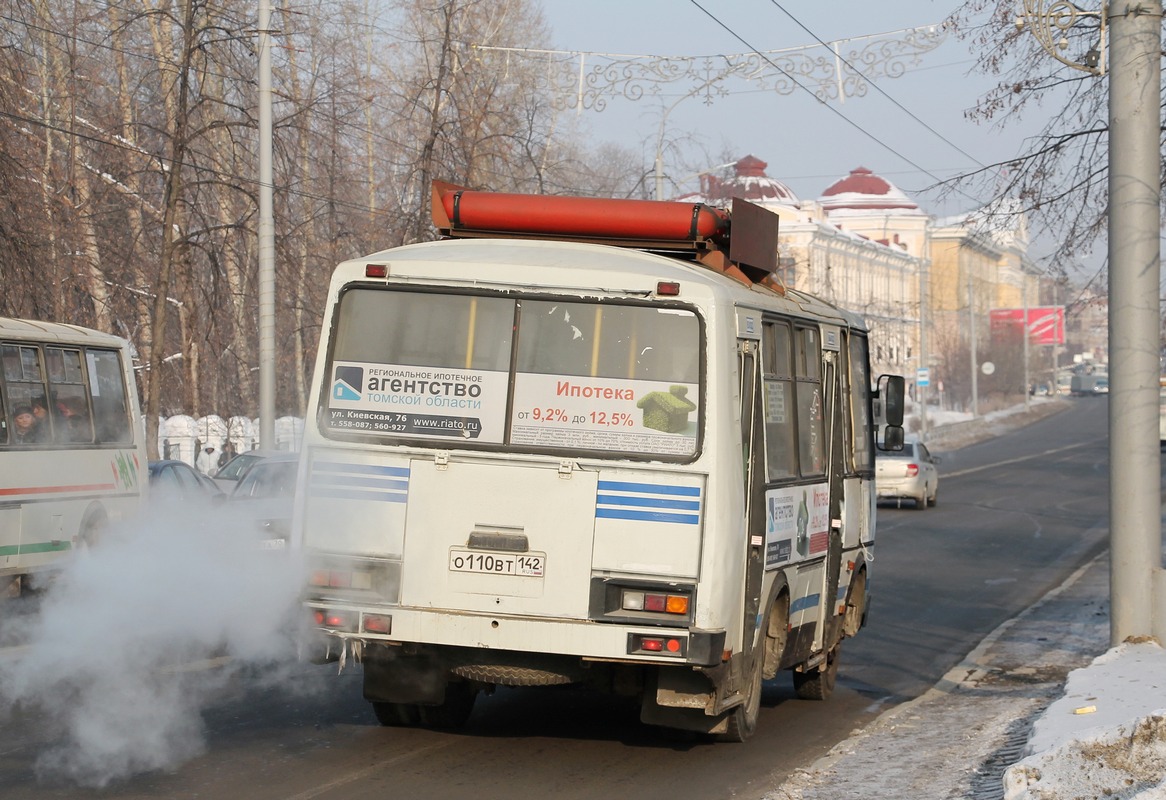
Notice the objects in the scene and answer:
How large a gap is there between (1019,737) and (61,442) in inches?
418

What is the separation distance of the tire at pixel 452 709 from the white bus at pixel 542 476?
512 mm

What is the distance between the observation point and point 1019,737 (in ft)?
28.8

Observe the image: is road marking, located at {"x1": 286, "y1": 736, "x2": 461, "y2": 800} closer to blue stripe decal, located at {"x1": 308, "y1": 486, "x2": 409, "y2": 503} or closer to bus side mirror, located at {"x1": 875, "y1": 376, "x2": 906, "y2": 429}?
blue stripe decal, located at {"x1": 308, "y1": 486, "x2": 409, "y2": 503}

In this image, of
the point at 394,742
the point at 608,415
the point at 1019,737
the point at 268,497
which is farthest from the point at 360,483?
the point at 268,497

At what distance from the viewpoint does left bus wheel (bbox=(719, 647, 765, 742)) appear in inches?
348

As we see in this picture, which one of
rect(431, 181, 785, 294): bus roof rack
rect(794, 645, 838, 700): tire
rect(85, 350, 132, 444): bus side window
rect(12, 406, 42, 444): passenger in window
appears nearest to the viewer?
rect(431, 181, 785, 294): bus roof rack

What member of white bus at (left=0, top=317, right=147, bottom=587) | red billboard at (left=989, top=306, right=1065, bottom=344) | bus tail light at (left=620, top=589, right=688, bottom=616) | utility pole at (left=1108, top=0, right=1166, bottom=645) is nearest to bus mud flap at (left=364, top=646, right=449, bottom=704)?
bus tail light at (left=620, top=589, right=688, bottom=616)

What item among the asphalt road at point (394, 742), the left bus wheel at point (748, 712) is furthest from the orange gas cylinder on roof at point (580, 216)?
the asphalt road at point (394, 742)

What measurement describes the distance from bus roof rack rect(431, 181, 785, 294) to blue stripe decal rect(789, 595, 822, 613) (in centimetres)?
198

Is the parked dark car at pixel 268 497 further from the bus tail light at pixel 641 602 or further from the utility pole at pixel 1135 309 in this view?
the utility pole at pixel 1135 309

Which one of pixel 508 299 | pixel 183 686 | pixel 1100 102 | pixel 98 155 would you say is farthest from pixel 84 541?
pixel 98 155

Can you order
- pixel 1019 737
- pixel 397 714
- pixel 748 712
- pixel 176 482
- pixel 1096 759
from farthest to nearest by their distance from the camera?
pixel 176 482, pixel 397 714, pixel 748 712, pixel 1019 737, pixel 1096 759

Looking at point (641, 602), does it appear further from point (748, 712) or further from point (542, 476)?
point (748, 712)

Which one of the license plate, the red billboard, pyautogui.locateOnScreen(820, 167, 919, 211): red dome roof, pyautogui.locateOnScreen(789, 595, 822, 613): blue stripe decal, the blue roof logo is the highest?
pyautogui.locateOnScreen(820, 167, 919, 211): red dome roof
